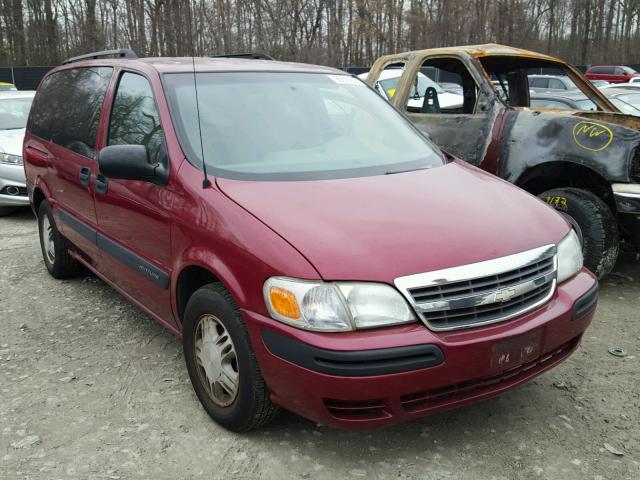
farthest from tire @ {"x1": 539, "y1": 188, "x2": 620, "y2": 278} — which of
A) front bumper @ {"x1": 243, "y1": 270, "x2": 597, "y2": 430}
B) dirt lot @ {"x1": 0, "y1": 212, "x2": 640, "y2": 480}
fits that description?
front bumper @ {"x1": 243, "y1": 270, "x2": 597, "y2": 430}

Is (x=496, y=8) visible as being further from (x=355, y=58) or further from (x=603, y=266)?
(x=603, y=266)

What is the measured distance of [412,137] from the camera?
3.81 metres

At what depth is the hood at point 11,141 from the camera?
26.2 feet

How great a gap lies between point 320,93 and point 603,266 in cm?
251

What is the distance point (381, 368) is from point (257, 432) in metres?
0.88

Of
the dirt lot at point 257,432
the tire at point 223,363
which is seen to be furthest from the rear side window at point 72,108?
the tire at point 223,363

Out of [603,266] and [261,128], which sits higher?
[261,128]

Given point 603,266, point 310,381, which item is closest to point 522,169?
point 603,266

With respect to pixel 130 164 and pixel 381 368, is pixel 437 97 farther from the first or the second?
pixel 381 368

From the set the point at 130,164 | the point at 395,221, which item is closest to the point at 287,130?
the point at 130,164

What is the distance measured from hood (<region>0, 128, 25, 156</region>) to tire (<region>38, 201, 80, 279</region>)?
3.12m

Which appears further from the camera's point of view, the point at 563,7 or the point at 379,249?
the point at 563,7

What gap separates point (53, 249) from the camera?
517 cm

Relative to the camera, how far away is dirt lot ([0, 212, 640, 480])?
2.69m
